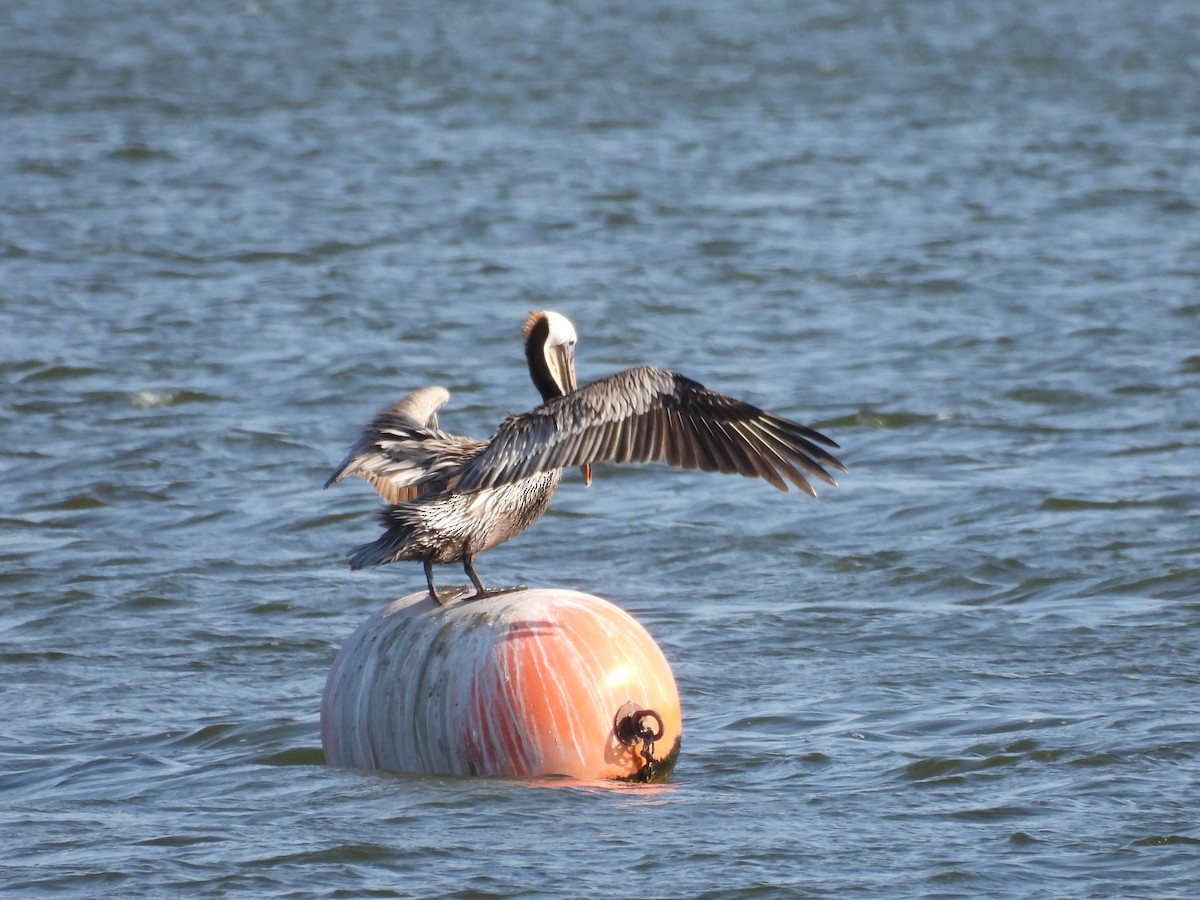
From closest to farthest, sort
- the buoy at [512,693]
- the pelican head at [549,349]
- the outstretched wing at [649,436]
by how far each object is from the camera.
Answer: the buoy at [512,693], the outstretched wing at [649,436], the pelican head at [549,349]

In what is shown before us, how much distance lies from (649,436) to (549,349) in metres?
0.81

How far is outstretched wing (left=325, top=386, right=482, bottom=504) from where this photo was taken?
670 centimetres

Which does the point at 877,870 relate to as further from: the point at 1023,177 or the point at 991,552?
the point at 1023,177

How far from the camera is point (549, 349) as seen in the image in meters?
7.16

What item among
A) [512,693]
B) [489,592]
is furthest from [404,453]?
[512,693]

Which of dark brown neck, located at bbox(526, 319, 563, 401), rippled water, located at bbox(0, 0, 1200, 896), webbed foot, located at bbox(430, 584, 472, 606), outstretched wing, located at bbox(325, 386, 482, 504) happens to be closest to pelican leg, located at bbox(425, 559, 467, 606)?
webbed foot, located at bbox(430, 584, 472, 606)

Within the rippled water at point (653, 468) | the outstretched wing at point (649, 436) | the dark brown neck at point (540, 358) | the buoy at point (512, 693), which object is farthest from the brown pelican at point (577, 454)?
the rippled water at point (653, 468)

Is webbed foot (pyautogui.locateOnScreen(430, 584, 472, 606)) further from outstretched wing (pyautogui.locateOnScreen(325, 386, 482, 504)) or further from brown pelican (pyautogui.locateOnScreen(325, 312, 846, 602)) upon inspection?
outstretched wing (pyautogui.locateOnScreen(325, 386, 482, 504))

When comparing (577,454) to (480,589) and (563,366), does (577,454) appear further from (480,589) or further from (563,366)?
(563,366)

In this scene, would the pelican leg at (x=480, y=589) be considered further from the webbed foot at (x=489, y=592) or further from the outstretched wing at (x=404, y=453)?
the outstretched wing at (x=404, y=453)

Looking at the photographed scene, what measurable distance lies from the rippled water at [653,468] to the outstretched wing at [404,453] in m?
1.00

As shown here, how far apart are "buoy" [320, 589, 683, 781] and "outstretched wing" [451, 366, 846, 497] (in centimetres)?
44

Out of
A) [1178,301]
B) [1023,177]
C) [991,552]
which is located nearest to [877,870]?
[991,552]

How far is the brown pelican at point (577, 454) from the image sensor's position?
6387 millimetres
